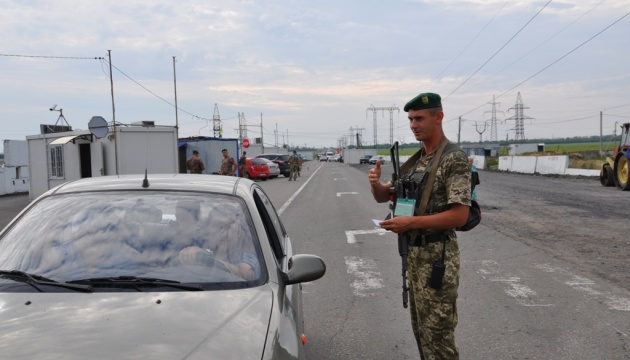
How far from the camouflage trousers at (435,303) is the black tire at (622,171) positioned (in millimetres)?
21676

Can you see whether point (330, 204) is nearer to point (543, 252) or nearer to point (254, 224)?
point (543, 252)

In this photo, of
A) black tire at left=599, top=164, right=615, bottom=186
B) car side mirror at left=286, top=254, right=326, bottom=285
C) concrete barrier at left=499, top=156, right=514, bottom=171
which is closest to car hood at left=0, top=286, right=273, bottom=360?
car side mirror at left=286, top=254, right=326, bottom=285

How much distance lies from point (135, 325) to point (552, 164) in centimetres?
3830

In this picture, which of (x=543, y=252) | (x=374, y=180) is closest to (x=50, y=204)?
(x=374, y=180)

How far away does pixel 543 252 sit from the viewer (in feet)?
29.9

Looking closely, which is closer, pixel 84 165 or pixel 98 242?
pixel 98 242

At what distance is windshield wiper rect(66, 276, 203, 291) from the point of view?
2.86 meters

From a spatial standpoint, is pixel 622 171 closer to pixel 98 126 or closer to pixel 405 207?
pixel 98 126

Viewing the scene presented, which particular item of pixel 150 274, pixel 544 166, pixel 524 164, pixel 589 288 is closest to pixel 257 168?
pixel 544 166

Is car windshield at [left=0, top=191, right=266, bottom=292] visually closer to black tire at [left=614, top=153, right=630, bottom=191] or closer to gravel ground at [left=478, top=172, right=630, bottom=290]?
gravel ground at [left=478, top=172, right=630, bottom=290]

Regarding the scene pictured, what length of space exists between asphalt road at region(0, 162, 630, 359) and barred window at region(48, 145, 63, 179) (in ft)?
38.1

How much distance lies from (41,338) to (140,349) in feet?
1.37

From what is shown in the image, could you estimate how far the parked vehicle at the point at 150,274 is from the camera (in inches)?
91.1

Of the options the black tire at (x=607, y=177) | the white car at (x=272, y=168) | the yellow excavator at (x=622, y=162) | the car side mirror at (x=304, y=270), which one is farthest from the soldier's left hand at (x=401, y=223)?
the white car at (x=272, y=168)
